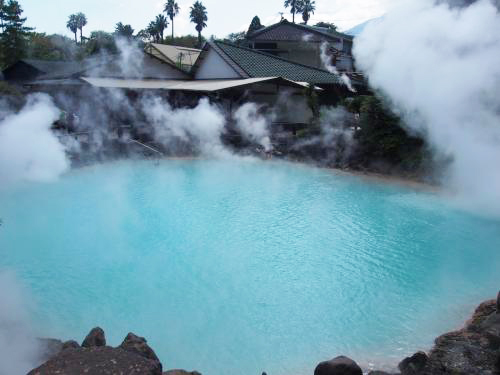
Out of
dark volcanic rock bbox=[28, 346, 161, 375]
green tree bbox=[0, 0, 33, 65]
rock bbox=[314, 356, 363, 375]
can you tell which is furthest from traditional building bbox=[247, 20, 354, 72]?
dark volcanic rock bbox=[28, 346, 161, 375]

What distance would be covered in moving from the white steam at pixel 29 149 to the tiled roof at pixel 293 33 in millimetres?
17668

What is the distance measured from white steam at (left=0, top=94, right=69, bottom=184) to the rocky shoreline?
10119mm

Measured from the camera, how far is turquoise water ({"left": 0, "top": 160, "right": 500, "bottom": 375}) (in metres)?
6.03

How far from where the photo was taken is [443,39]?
11.8 meters

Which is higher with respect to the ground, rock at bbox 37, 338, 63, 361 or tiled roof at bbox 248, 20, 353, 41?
tiled roof at bbox 248, 20, 353, 41

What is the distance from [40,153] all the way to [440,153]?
1198cm

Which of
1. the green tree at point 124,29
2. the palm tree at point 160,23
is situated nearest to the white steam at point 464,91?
the green tree at point 124,29

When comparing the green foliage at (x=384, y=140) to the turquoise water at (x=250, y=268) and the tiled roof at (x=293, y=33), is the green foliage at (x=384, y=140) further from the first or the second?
the tiled roof at (x=293, y=33)

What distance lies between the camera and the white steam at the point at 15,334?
4.86 metres

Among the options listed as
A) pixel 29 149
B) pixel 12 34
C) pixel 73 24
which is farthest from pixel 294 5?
pixel 29 149

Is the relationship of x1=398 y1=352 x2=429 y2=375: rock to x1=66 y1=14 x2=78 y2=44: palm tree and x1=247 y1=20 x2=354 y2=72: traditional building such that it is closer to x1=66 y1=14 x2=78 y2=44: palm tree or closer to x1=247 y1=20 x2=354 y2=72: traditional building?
x1=247 y1=20 x2=354 y2=72: traditional building

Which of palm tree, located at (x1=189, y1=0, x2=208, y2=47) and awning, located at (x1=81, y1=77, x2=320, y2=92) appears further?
palm tree, located at (x1=189, y1=0, x2=208, y2=47)

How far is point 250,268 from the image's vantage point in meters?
8.02

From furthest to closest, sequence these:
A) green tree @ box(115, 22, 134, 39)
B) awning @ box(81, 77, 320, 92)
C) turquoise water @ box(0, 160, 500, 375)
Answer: green tree @ box(115, 22, 134, 39), awning @ box(81, 77, 320, 92), turquoise water @ box(0, 160, 500, 375)
